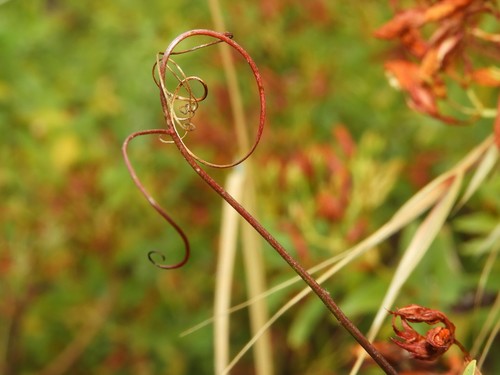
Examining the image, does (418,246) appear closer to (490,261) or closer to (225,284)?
(490,261)

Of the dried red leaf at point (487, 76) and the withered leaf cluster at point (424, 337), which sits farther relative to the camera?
the dried red leaf at point (487, 76)

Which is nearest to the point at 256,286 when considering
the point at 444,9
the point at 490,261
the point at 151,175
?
the point at 490,261

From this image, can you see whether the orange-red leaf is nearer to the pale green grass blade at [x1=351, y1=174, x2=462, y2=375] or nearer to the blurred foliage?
the pale green grass blade at [x1=351, y1=174, x2=462, y2=375]

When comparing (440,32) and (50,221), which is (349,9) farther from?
(440,32)

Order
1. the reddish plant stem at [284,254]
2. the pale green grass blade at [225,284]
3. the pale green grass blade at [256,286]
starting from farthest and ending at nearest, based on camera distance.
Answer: the pale green grass blade at [256,286]
the pale green grass blade at [225,284]
the reddish plant stem at [284,254]

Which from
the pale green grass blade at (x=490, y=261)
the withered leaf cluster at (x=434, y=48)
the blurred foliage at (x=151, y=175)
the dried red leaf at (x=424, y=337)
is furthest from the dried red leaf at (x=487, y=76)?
the blurred foliage at (x=151, y=175)

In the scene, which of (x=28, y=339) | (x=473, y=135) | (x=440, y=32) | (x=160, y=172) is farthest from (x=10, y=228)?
(x=440, y=32)

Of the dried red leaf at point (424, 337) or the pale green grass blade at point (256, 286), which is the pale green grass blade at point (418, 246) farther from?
the pale green grass blade at point (256, 286)

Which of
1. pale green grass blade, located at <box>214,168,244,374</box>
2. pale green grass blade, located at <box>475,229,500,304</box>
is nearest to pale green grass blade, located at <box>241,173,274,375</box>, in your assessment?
pale green grass blade, located at <box>214,168,244,374</box>
